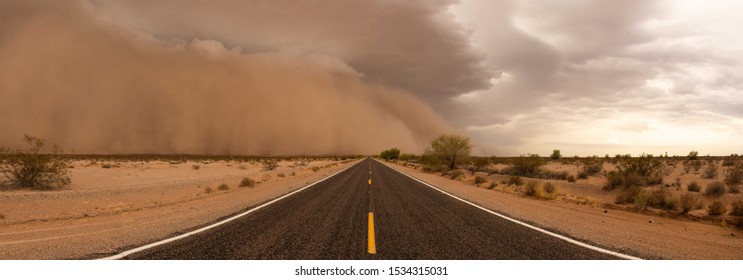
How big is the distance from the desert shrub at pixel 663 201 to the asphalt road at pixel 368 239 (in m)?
6.97

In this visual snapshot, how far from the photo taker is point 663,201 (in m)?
12.2

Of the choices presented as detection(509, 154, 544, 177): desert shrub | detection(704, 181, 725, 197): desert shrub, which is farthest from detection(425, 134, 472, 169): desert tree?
detection(704, 181, 725, 197): desert shrub

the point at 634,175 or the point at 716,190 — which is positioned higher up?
the point at 634,175

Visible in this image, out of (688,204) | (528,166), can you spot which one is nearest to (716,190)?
(688,204)

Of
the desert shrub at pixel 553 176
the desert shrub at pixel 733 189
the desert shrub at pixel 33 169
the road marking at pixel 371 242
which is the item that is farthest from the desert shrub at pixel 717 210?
the desert shrub at pixel 33 169

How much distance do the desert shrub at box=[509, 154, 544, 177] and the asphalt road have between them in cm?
2138

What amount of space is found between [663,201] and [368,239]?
38.2 ft

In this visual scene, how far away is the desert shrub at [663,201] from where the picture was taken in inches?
462

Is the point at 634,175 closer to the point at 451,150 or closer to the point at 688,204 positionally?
the point at 688,204

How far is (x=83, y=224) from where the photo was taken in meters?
8.16

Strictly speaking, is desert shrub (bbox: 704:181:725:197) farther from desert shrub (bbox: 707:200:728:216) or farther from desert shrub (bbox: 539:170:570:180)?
desert shrub (bbox: 539:170:570:180)

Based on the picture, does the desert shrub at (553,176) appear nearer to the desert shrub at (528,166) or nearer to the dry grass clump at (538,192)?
the desert shrub at (528,166)
